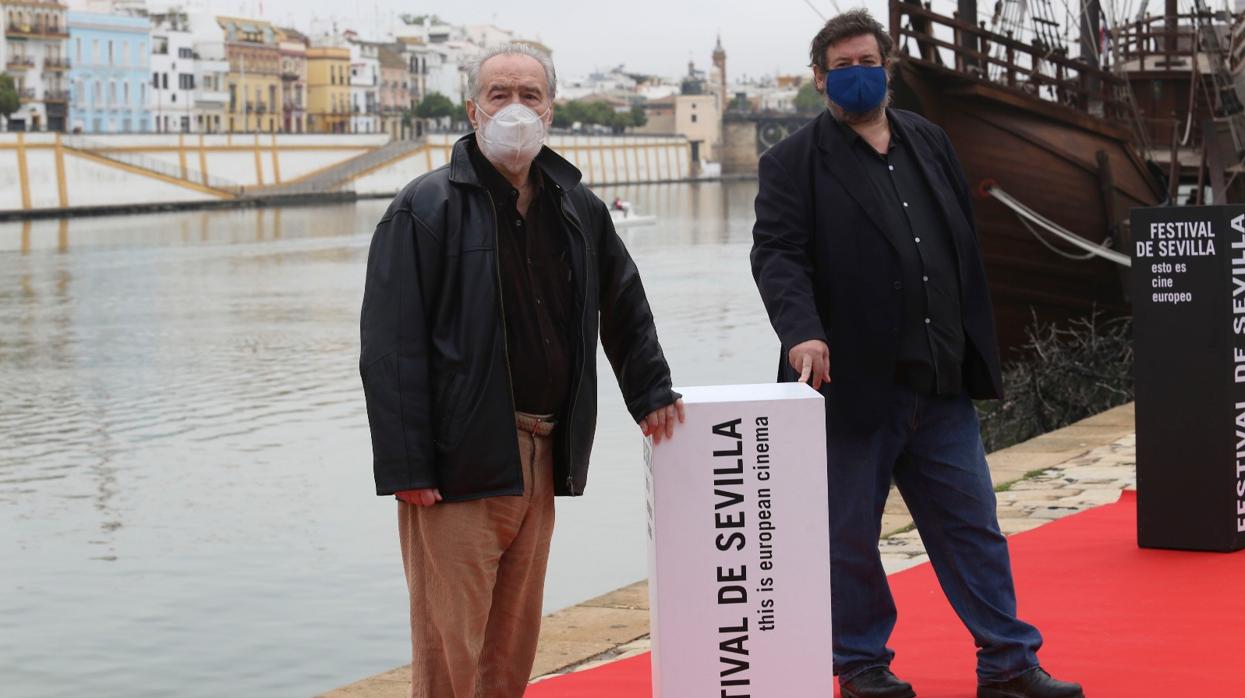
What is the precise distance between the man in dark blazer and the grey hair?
2.16 feet

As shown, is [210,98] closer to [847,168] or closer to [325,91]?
[325,91]

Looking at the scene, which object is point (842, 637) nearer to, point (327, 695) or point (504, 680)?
point (504, 680)

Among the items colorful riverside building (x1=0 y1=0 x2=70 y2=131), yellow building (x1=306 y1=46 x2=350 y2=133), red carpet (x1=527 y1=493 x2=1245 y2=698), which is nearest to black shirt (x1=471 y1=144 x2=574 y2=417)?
red carpet (x1=527 y1=493 x2=1245 y2=698)

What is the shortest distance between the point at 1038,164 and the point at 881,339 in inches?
415

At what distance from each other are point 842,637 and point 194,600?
6202 millimetres

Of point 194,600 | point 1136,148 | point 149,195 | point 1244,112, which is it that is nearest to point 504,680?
point 194,600

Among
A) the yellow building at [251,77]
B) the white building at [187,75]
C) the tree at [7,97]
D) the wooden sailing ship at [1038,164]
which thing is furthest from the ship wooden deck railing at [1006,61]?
the yellow building at [251,77]

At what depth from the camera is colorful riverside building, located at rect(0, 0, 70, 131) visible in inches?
3162

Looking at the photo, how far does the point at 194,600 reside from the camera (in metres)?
9.54

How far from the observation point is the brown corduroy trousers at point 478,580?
10.8 ft

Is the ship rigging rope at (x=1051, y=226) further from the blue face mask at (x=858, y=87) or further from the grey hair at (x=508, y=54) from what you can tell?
the grey hair at (x=508, y=54)

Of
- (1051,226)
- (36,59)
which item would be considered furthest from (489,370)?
(36,59)

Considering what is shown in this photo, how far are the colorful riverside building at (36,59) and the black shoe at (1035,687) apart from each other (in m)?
78.9

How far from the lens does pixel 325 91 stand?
10756cm
